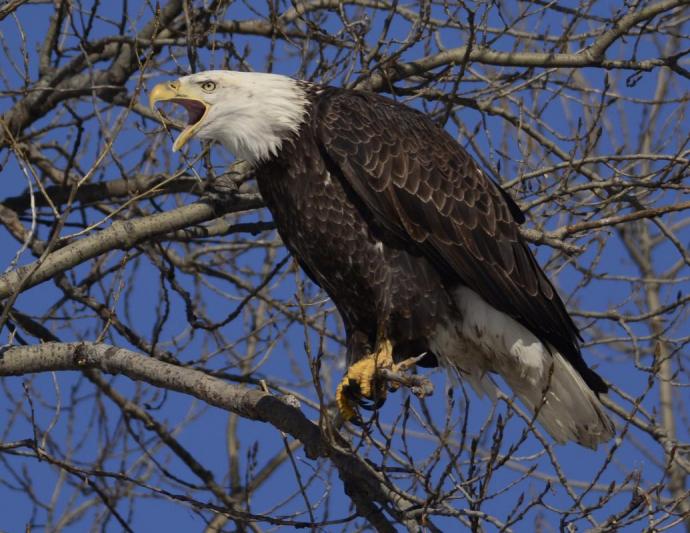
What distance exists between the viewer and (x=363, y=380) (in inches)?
203

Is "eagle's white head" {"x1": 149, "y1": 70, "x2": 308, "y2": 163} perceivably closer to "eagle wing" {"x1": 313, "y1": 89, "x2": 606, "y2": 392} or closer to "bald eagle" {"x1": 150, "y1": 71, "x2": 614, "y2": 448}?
"bald eagle" {"x1": 150, "y1": 71, "x2": 614, "y2": 448}

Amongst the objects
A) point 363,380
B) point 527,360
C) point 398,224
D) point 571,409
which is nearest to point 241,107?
point 398,224

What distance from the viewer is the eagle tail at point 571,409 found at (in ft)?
17.7

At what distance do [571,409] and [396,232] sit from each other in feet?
3.75

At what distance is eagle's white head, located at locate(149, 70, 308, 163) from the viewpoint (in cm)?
519

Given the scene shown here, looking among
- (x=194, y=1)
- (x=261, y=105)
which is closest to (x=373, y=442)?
(x=261, y=105)

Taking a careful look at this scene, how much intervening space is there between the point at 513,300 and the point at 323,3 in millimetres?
1956

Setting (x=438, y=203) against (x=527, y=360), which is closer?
(x=438, y=203)

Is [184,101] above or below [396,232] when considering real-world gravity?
above

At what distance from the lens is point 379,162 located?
203 inches

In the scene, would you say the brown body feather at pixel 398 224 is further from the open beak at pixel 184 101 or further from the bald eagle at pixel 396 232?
the open beak at pixel 184 101

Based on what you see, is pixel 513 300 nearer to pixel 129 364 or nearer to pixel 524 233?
pixel 524 233

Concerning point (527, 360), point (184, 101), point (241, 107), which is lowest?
point (527, 360)

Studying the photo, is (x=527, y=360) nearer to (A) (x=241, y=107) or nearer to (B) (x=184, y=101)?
(A) (x=241, y=107)
